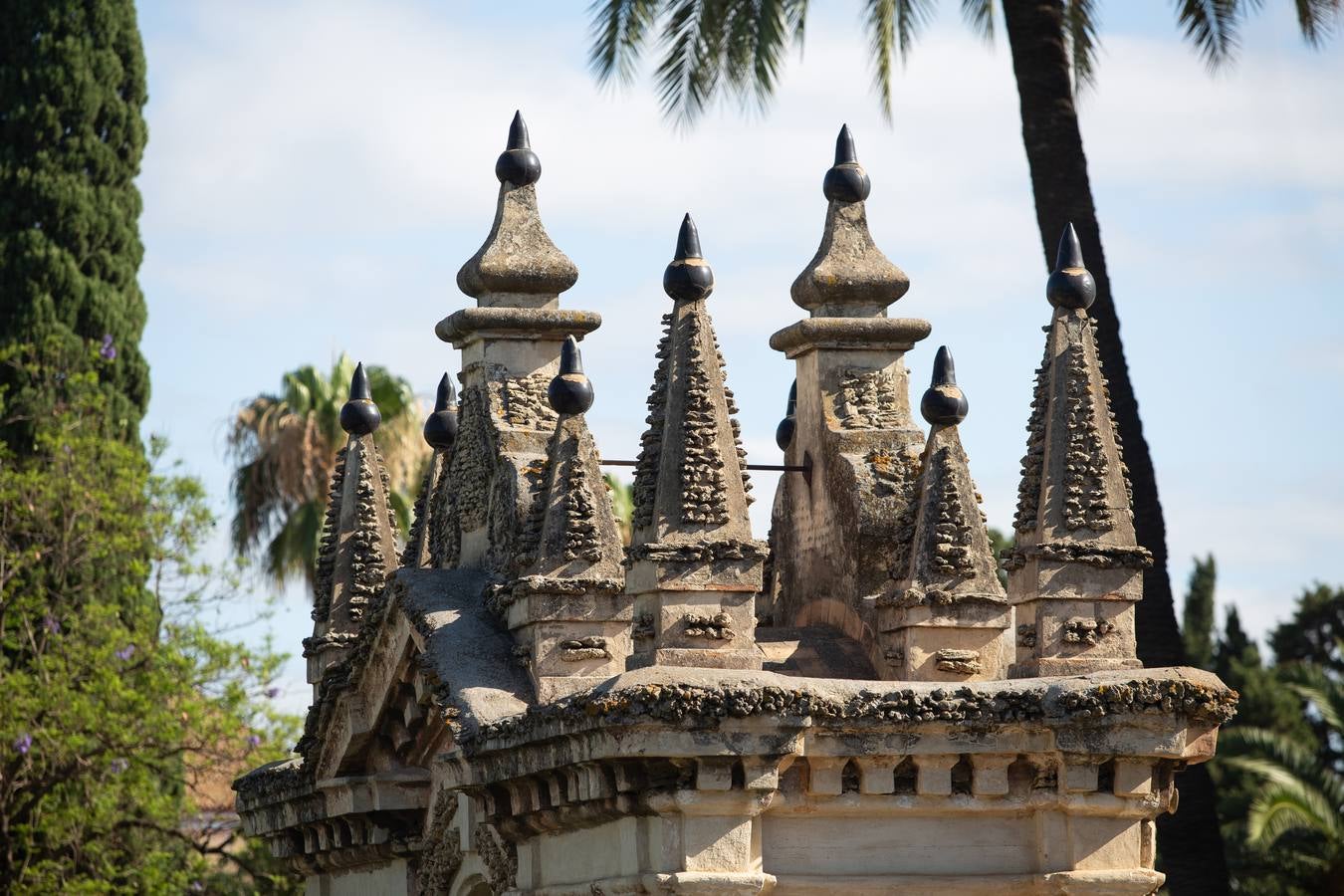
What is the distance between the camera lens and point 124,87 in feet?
92.9

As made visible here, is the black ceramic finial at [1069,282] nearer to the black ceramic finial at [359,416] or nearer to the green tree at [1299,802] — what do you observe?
the black ceramic finial at [359,416]

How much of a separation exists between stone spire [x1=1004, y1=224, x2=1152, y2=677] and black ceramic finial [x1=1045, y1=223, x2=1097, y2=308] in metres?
0.22

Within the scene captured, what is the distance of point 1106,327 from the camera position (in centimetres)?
1844

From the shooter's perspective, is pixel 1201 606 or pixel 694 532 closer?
pixel 694 532

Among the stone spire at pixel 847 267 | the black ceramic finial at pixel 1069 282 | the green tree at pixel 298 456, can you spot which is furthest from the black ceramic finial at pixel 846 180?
the green tree at pixel 298 456

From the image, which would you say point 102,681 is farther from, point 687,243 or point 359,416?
point 687,243

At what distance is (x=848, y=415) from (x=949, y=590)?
1.85m

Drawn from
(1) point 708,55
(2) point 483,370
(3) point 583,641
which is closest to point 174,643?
(1) point 708,55

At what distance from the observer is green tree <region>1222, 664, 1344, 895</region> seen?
27.5 metres

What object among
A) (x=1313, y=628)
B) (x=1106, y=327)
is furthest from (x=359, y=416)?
(x=1313, y=628)

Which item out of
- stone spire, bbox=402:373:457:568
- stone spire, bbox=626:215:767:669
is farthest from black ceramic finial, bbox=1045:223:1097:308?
stone spire, bbox=402:373:457:568

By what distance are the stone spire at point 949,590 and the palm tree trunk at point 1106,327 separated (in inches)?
187

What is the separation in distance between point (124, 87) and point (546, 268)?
14983 mm

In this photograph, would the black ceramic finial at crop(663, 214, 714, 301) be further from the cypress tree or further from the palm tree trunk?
the cypress tree
